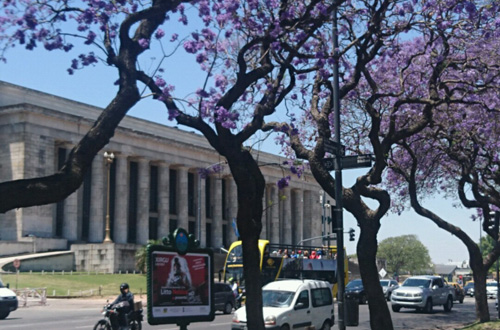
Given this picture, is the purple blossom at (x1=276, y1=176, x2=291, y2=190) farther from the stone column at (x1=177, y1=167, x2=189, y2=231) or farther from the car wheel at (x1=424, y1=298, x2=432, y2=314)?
the stone column at (x1=177, y1=167, x2=189, y2=231)

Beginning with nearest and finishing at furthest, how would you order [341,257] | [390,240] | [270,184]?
[341,257] < [270,184] < [390,240]

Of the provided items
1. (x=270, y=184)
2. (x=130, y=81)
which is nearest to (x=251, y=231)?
(x=130, y=81)

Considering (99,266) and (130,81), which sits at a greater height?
(130,81)

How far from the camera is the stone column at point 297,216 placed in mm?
103688

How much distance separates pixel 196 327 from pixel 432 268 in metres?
127

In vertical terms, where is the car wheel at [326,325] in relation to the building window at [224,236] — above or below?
below

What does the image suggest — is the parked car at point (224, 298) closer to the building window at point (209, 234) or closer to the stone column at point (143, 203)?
the stone column at point (143, 203)

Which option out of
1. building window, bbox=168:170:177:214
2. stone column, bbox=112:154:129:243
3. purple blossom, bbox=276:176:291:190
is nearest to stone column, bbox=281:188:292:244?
building window, bbox=168:170:177:214

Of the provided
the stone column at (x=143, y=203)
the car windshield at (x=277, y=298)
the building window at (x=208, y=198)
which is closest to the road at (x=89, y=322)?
the car windshield at (x=277, y=298)

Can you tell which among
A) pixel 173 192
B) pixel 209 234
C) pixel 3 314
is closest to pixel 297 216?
pixel 209 234

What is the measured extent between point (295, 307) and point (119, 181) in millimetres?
56057

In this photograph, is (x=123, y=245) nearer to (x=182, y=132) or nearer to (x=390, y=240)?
(x=182, y=132)

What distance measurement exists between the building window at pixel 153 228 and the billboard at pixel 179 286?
69.1 metres

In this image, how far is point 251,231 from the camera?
1241 centimetres
